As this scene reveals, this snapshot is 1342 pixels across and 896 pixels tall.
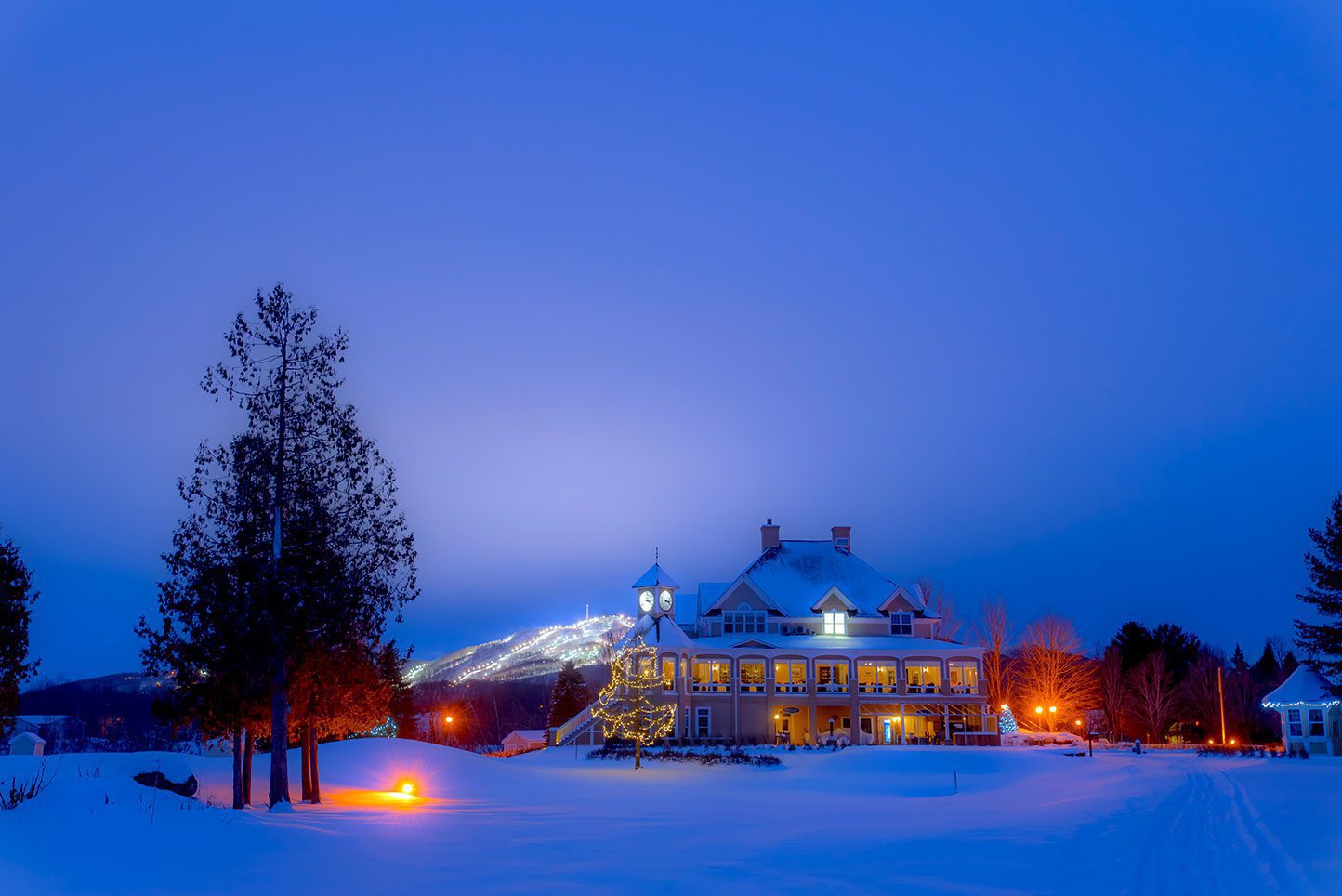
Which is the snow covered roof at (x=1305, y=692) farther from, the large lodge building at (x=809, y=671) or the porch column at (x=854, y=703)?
the porch column at (x=854, y=703)

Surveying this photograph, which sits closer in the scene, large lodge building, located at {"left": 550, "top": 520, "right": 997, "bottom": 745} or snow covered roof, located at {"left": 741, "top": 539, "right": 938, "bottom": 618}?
large lodge building, located at {"left": 550, "top": 520, "right": 997, "bottom": 745}

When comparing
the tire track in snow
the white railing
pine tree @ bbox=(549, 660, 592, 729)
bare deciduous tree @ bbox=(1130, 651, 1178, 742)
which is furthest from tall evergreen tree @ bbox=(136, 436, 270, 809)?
bare deciduous tree @ bbox=(1130, 651, 1178, 742)

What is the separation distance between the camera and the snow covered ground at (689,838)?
13.7 metres

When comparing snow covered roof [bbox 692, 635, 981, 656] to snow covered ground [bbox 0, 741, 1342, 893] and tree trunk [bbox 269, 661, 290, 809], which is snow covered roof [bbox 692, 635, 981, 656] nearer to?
snow covered ground [bbox 0, 741, 1342, 893]

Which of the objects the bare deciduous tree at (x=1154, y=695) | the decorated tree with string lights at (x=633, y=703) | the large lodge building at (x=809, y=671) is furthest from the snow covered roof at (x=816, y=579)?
the bare deciduous tree at (x=1154, y=695)

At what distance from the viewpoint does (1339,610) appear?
41281mm

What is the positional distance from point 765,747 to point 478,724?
6070 centimetres

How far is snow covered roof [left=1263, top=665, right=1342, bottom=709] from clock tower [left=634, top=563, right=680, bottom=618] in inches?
1276

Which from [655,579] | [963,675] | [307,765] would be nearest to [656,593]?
[655,579]

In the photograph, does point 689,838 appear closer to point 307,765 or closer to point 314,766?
point 314,766

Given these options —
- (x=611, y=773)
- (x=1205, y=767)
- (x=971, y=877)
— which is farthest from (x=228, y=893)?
(x=1205, y=767)

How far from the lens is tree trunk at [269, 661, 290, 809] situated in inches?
965

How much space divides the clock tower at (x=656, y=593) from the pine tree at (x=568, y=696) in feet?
33.5

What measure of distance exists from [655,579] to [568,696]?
13.3 meters
